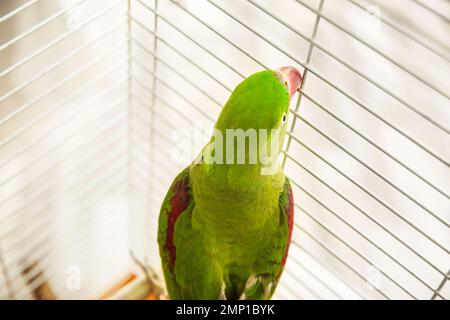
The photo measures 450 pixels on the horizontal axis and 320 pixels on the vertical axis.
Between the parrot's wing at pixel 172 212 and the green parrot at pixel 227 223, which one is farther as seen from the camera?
the parrot's wing at pixel 172 212

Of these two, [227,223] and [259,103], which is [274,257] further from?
[259,103]

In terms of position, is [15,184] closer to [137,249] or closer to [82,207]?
[82,207]

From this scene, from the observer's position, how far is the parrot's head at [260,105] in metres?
Answer: 0.56

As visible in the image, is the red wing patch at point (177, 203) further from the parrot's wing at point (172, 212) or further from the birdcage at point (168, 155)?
the birdcage at point (168, 155)

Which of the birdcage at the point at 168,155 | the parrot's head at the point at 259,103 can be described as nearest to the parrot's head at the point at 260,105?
the parrot's head at the point at 259,103

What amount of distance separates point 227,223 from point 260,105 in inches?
7.9

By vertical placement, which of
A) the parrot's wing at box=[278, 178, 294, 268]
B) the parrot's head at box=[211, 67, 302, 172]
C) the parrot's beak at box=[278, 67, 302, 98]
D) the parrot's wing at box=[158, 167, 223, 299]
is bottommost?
the parrot's wing at box=[158, 167, 223, 299]

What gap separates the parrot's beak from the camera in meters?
0.60

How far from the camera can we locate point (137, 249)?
116 centimetres

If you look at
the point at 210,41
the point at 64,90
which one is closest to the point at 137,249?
the point at 64,90

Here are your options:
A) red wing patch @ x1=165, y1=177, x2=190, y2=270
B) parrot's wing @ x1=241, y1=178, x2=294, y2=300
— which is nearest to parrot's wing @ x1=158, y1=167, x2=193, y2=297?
red wing patch @ x1=165, y1=177, x2=190, y2=270

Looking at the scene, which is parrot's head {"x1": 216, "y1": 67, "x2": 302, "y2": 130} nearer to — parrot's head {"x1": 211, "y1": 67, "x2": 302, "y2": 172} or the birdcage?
parrot's head {"x1": 211, "y1": 67, "x2": 302, "y2": 172}

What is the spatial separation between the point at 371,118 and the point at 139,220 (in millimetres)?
613

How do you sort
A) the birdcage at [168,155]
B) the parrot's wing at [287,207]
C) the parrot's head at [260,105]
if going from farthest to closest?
the birdcage at [168,155] → the parrot's wing at [287,207] → the parrot's head at [260,105]
